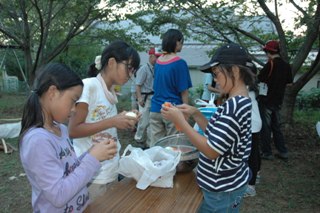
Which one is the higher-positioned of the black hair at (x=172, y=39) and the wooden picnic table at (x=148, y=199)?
the black hair at (x=172, y=39)

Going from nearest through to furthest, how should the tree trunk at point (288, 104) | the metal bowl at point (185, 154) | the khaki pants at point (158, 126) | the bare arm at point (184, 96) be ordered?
1. the metal bowl at point (185, 154)
2. the bare arm at point (184, 96)
3. the khaki pants at point (158, 126)
4. the tree trunk at point (288, 104)

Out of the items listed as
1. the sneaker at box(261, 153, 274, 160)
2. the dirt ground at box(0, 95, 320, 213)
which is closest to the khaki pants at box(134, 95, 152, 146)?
the dirt ground at box(0, 95, 320, 213)

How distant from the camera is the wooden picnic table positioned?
1610 millimetres

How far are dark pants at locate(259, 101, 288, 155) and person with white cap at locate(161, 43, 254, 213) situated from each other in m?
3.38

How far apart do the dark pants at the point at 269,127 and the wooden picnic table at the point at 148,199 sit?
11.0ft

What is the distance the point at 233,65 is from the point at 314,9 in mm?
5277

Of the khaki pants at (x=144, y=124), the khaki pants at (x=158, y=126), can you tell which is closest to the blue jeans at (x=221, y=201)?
the khaki pants at (x=158, y=126)

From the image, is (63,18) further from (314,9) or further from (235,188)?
(235,188)

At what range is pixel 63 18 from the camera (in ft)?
25.5

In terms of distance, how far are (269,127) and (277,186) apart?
1.12 metres

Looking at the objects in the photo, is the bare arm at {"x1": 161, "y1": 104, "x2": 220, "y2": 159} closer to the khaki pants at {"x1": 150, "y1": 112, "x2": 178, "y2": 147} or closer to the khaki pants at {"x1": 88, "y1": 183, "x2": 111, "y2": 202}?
the khaki pants at {"x1": 88, "y1": 183, "x2": 111, "y2": 202}

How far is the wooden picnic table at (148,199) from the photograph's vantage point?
1.61 metres

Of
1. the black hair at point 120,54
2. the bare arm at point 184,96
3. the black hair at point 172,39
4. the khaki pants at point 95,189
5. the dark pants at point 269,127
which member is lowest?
the dark pants at point 269,127

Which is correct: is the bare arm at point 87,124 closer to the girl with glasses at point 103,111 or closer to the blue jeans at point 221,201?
the girl with glasses at point 103,111
